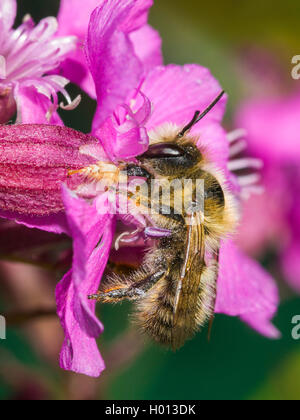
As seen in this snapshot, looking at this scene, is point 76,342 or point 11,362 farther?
point 11,362

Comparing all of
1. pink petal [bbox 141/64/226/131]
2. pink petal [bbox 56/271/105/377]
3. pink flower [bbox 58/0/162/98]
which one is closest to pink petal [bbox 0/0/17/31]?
pink flower [bbox 58/0/162/98]

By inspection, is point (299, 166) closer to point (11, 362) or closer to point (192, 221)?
point (11, 362)

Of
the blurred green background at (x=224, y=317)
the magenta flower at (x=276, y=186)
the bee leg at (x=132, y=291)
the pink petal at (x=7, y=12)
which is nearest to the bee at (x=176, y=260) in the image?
the bee leg at (x=132, y=291)

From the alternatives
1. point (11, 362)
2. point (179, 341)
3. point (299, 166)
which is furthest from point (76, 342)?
point (299, 166)

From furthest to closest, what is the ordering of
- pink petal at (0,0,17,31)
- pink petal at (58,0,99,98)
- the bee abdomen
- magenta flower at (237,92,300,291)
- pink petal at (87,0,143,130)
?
magenta flower at (237,92,300,291) → pink petal at (58,0,99,98) → pink petal at (0,0,17,31) → the bee abdomen → pink petal at (87,0,143,130)

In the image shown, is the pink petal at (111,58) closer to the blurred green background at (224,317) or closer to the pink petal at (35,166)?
the pink petal at (35,166)

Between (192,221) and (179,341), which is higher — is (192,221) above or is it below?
above

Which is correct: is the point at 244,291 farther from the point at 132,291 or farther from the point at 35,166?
the point at 35,166

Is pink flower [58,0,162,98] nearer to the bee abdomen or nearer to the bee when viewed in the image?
the bee
